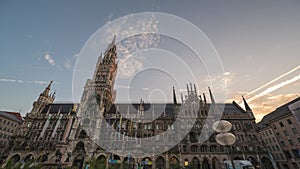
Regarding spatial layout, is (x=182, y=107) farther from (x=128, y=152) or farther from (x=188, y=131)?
(x=128, y=152)

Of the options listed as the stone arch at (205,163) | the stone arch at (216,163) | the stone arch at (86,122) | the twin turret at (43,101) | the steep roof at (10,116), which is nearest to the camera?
the stone arch at (216,163)

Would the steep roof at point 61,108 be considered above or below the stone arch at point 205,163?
A: above

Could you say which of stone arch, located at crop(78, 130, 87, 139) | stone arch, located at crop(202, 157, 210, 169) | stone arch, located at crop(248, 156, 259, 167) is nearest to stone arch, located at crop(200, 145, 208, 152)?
stone arch, located at crop(202, 157, 210, 169)

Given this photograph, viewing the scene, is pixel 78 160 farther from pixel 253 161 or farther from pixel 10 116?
pixel 10 116

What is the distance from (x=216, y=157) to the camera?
36.8 m

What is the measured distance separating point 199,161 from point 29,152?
47296mm

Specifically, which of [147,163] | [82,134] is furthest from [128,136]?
[82,134]

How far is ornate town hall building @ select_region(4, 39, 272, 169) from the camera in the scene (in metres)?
36.7

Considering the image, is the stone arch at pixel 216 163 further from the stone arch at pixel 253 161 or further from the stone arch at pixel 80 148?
the stone arch at pixel 80 148

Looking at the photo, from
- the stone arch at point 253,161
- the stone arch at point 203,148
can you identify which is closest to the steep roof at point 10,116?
the stone arch at point 203,148

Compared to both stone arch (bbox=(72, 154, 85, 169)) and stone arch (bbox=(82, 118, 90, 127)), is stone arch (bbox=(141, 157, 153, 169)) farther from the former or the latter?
stone arch (bbox=(82, 118, 90, 127))

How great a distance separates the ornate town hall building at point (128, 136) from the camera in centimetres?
3666

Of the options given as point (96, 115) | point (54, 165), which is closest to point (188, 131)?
point (96, 115)

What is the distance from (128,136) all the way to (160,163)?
11.3 metres
